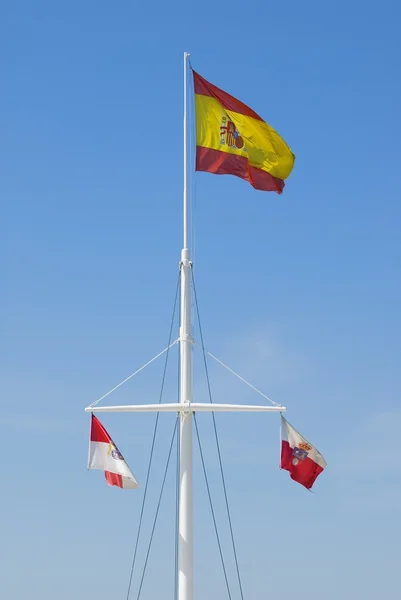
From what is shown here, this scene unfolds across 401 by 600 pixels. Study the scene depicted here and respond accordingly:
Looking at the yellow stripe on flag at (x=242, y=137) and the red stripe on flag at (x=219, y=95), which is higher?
the red stripe on flag at (x=219, y=95)

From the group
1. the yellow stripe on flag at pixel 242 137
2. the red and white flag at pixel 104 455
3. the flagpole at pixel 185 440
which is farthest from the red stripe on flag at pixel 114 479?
the yellow stripe on flag at pixel 242 137

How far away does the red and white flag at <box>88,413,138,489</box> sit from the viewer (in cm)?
3231

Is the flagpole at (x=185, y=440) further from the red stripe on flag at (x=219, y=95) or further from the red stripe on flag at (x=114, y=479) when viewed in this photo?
the red stripe on flag at (x=219, y=95)

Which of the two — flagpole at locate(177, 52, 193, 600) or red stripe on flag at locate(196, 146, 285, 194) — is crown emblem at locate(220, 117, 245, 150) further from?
flagpole at locate(177, 52, 193, 600)

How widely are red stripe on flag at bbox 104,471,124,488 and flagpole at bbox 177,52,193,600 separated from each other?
2398mm

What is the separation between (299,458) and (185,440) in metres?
4.75

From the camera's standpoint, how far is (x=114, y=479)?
32.4 metres

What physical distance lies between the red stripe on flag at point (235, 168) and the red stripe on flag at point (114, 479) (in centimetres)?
1097

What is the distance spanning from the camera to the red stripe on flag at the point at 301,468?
33750 mm

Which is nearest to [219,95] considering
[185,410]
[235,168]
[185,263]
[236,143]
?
[236,143]

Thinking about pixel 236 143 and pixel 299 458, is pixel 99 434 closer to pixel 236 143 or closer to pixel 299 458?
pixel 299 458

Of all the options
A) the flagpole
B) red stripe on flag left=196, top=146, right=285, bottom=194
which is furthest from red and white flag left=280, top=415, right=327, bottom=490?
red stripe on flag left=196, top=146, right=285, bottom=194

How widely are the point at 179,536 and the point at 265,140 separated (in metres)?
15.5

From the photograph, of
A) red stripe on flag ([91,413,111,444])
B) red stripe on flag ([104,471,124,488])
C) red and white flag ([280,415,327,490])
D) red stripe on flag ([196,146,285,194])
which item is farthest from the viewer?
red stripe on flag ([196,146,285,194])
